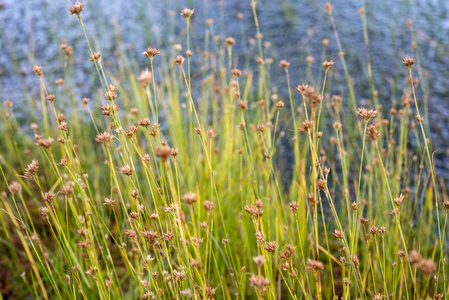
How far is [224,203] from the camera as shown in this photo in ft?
6.77

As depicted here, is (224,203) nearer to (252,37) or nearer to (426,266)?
(426,266)

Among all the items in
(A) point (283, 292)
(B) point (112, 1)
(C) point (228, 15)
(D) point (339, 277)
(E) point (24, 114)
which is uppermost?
(B) point (112, 1)

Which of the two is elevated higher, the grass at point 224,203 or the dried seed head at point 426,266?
the dried seed head at point 426,266

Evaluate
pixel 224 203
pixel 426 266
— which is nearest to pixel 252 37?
pixel 224 203

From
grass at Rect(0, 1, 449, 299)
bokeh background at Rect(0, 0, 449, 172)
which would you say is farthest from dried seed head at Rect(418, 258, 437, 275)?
bokeh background at Rect(0, 0, 449, 172)

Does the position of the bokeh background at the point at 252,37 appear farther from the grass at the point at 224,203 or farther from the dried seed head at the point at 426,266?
the dried seed head at the point at 426,266

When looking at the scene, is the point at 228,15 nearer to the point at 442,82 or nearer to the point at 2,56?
the point at 442,82

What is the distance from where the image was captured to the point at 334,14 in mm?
4602

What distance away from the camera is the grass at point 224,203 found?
999mm

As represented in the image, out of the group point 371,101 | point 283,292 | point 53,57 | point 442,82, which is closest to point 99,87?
point 53,57

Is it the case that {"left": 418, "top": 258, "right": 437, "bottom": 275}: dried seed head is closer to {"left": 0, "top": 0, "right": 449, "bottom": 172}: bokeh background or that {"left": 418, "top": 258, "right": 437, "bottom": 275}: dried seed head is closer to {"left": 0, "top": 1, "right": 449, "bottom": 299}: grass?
{"left": 0, "top": 1, "right": 449, "bottom": 299}: grass

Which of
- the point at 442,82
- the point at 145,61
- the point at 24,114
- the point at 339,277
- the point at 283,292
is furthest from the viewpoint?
the point at 145,61

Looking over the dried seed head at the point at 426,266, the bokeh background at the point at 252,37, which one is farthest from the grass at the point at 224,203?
the bokeh background at the point at 252,37

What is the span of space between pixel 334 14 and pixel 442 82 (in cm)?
177
